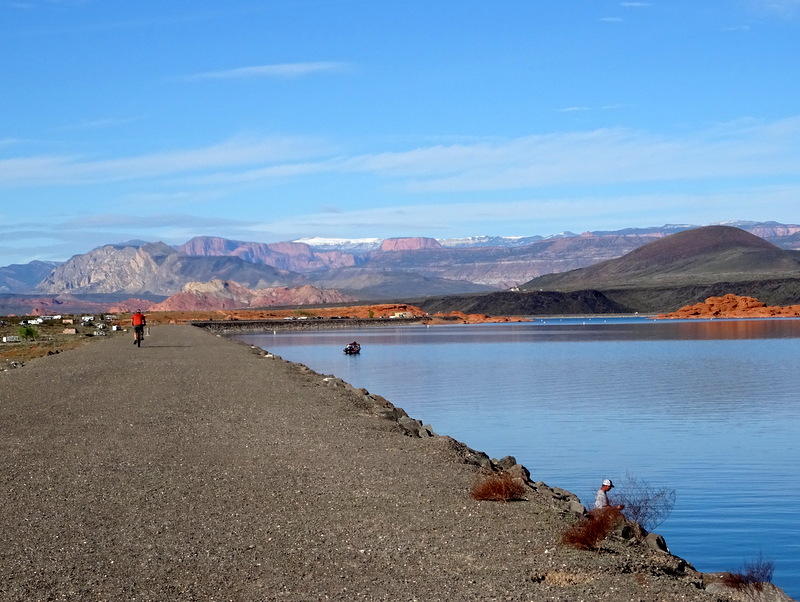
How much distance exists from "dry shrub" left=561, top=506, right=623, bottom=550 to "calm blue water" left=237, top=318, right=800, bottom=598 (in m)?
2.20

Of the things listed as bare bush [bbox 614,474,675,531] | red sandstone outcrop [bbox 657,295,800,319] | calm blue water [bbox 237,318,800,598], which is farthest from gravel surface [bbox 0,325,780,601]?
red sandstone outcrop [bbox 657,295,800,319]

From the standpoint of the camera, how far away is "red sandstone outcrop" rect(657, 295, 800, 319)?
476ft

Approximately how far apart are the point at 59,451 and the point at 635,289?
622 ft

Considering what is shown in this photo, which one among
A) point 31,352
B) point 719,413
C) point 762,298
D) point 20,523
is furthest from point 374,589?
point 762,298

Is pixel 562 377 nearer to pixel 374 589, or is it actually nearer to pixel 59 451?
pixel 59 451

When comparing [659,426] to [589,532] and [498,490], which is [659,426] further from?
[589,532]

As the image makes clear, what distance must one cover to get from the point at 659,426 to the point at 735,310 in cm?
13517

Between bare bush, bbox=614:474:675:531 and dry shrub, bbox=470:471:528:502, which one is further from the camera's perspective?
bare bush, bbox=614:474:675:531

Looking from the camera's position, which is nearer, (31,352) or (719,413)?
(719,413)

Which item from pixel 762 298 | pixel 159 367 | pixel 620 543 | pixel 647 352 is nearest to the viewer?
pixel 620 543

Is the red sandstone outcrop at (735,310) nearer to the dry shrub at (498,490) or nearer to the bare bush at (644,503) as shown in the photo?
the bare bush at (644,503)

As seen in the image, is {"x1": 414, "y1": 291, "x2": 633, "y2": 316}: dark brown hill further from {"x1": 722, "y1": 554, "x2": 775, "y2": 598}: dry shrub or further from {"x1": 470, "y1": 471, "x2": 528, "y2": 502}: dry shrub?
{"x1": 722, "y1": 554, "x2": 775, "y2": 598}: dry shrub

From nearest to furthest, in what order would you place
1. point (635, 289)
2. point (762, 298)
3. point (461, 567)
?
point (461, 567), point (762, 298), point (635, 289)

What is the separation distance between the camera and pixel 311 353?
61.2 meters
